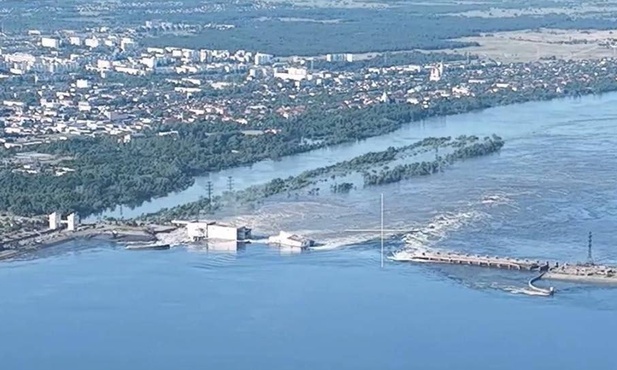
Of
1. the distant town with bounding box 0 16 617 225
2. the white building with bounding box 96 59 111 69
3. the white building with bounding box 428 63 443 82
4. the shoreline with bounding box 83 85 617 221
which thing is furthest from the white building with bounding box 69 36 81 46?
the shoreline with bounding box 83 85 617 221

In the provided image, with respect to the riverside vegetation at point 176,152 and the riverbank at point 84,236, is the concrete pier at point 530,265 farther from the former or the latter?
the riverside vegetation at point 176,152

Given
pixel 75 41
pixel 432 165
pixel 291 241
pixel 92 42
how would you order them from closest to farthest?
pixel 291 241, pixel 432 165, pixel 92 42, pixel 75 41

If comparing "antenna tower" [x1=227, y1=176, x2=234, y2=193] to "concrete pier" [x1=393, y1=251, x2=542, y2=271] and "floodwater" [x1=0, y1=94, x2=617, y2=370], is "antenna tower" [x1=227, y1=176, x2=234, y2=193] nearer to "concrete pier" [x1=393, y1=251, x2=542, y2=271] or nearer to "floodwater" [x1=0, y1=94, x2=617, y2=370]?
"floodwater" [x1=0, y1=94, x2=617, y2=370]

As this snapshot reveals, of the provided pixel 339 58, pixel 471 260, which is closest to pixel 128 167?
pixel 471 260

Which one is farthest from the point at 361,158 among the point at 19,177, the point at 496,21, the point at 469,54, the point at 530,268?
the point at 496,21

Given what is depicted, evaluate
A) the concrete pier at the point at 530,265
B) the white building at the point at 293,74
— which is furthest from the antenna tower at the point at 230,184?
the white building at the point at 293,74

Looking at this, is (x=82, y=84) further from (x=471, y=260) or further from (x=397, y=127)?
(x=471, y=260)

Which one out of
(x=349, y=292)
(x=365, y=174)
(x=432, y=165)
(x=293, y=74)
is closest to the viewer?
(x=349, y=292)
